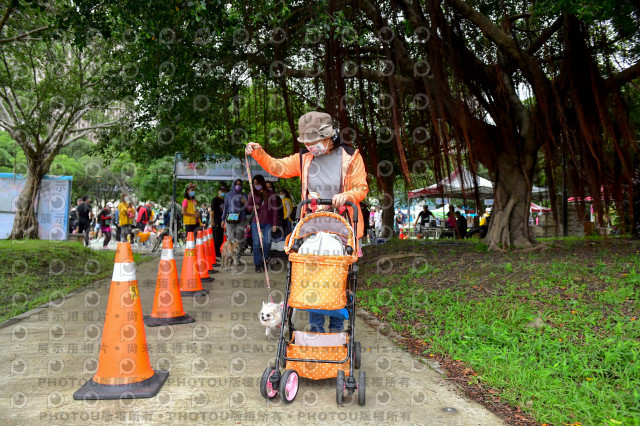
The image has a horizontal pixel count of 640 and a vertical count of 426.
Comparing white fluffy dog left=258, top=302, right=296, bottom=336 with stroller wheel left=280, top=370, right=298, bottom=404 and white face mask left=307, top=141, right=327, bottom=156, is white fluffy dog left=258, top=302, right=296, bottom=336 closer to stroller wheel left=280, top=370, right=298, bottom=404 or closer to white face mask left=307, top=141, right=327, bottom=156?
stroller wheel left=280, top=370, right=298, bottom=404

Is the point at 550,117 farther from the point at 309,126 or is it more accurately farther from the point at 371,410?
the point at 371,410

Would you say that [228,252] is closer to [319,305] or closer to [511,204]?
[511,204]

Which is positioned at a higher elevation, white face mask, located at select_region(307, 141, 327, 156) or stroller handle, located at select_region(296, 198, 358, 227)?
white face mask, located at select_region(307, 141, 327, 156)

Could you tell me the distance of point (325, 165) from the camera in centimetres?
362

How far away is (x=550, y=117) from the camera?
8.07 m

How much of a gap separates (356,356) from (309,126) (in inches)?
64.3

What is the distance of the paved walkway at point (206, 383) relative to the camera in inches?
108

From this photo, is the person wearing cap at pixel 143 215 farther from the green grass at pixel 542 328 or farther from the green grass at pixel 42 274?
the green grass at pixel 542 328

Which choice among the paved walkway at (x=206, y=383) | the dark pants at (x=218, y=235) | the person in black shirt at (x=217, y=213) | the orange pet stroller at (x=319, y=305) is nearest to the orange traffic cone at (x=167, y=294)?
the paved walkway at (x=206, y=383)

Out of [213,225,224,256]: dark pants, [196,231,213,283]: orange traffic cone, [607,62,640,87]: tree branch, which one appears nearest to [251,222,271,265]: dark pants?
[196,231,213,283]: orange traffic cone

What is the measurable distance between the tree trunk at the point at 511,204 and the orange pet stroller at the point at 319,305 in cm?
607

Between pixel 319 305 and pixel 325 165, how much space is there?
1.14 meters

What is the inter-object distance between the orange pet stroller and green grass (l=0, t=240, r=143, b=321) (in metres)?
3.64

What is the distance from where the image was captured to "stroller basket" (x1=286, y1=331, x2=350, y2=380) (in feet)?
10.2
